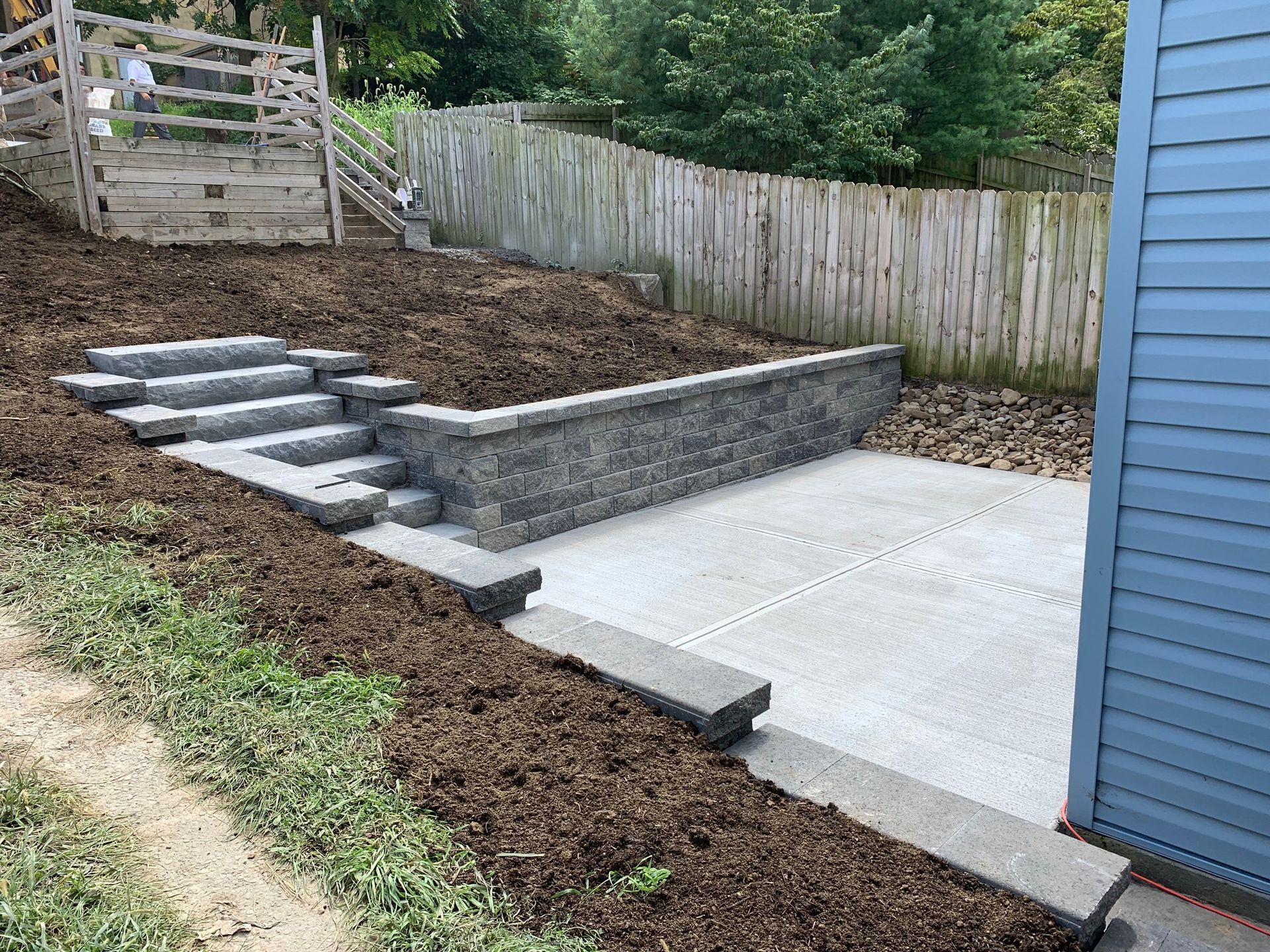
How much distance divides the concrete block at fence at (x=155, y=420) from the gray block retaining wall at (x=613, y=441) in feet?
3.51

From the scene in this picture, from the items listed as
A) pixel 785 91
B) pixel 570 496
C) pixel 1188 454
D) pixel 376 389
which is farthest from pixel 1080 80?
pixel 1188 454

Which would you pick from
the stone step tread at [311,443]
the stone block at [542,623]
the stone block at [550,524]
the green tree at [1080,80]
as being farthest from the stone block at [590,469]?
the green tree at [1080,80]

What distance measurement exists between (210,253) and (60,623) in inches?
228

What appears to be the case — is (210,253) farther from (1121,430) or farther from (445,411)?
(1121,430)

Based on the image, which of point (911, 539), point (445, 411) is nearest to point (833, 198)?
point (911, 539)

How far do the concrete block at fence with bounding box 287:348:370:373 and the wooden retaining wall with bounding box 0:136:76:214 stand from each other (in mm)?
3313

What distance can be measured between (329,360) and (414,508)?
52.8 inches

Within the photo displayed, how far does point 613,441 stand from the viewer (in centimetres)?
571

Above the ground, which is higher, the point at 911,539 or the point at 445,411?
the point at 445,411

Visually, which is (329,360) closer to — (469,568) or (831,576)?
(469,568)

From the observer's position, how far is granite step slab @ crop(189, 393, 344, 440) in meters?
5.00

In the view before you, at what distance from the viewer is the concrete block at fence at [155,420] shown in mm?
4406

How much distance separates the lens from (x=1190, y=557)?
2307mm

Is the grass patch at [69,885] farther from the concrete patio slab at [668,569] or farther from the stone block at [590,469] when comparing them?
the stone block at [590,469]
